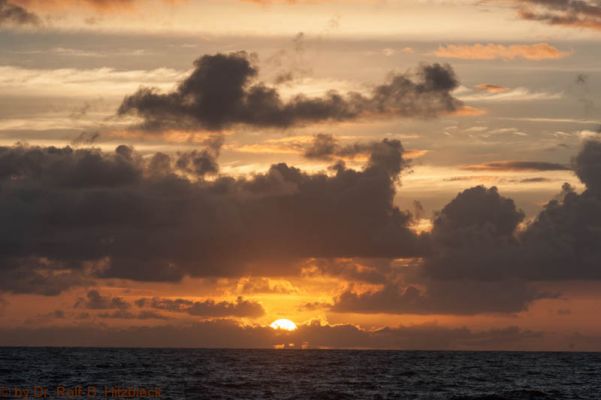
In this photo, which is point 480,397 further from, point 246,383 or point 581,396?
point 246,383

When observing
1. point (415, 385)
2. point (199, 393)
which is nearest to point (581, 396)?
point (415, 385)

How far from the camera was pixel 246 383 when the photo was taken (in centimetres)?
15050

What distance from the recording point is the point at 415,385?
151m

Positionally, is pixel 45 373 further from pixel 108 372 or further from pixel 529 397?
pixel 529 397

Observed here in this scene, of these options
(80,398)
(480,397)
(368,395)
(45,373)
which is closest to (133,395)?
(80,398)

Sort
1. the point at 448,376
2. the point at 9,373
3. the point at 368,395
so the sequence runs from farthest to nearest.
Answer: the point at 448,376, the point at 9,373, the point at 368,395

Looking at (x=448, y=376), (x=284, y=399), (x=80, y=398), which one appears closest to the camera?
(x=80, y=398)

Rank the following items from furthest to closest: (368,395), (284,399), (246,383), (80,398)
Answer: (246,383) → (368,395) → (284,399) → (80,398)

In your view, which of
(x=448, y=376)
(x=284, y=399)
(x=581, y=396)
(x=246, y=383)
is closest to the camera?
(x=284, y=399)

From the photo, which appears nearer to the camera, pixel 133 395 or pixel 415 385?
pixel 133 395

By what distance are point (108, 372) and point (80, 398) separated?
7030 cm

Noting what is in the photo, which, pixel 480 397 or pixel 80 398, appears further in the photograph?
pixel 480 397

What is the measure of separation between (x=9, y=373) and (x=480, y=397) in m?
90.7

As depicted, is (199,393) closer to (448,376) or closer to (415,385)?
(415,385)
